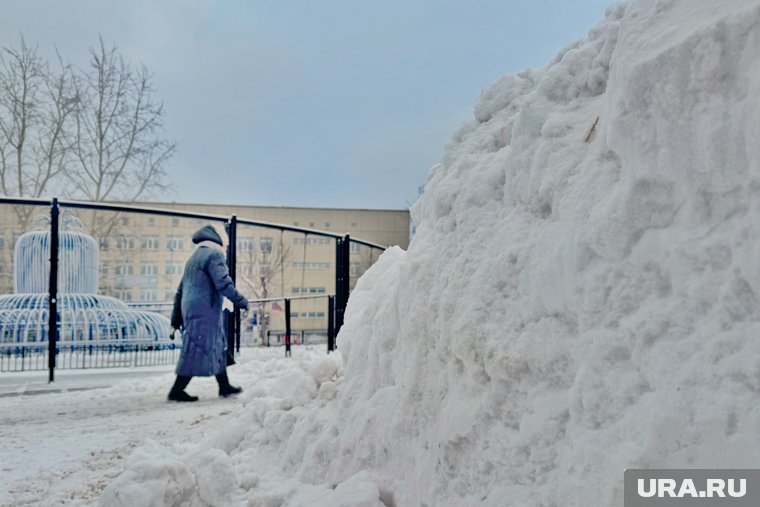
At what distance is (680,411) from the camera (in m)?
1.29

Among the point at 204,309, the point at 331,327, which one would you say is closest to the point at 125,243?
the point at 331,327

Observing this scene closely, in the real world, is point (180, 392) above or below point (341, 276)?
below

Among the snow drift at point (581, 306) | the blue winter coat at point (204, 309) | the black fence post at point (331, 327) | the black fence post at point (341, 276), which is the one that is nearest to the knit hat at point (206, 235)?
the blue winter coat at point (204, 309)

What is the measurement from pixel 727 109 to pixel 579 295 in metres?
0.63

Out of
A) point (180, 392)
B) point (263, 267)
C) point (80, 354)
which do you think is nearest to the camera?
point (180, 392)

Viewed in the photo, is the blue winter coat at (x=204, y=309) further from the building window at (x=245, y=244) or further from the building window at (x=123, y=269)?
the building window at (x=123, y=269)

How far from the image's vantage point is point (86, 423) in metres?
4.59

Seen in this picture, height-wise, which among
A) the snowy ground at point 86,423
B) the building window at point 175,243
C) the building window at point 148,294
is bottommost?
the snowy ground at point 86,423

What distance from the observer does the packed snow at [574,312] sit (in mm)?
1350

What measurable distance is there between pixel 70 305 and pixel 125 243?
23.1 ft

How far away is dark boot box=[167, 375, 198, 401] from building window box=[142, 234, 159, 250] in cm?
881

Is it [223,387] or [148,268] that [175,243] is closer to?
[148,268]

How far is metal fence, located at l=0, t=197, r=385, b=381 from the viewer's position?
7555 millimetres

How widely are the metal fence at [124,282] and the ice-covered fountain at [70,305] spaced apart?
0.05 ft
